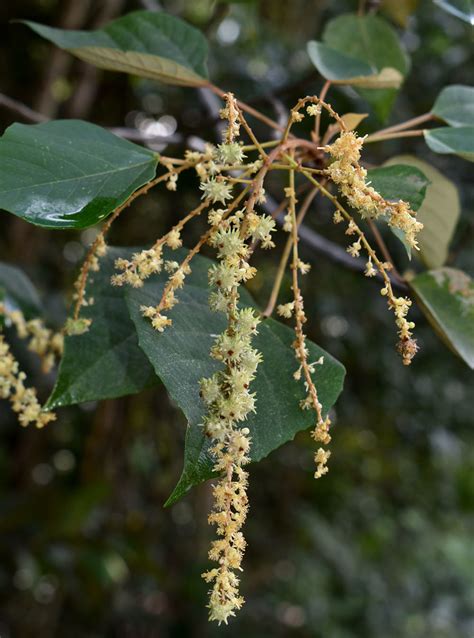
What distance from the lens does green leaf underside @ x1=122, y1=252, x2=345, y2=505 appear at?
1.70ft

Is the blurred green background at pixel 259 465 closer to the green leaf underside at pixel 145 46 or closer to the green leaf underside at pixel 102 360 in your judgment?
the green leaf underside at pixel 145 46

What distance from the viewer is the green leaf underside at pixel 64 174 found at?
551 millimetres

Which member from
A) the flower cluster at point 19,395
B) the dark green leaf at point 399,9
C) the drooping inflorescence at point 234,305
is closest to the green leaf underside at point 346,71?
the drooping inflorescence at point 234,305

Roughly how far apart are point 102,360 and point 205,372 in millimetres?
161

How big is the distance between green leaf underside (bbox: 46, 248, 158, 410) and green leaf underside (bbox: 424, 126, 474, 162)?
360mm

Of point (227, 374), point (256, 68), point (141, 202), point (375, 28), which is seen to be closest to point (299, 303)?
point (227, 374)

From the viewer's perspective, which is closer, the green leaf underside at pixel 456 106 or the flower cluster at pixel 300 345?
the flower cluster at pixel 300 345

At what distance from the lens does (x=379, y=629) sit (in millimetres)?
2646

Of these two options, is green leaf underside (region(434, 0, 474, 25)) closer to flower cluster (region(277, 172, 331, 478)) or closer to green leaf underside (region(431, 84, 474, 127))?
green leaf underside (region(431, 84, 474, 127))

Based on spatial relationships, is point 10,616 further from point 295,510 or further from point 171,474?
point 295,510

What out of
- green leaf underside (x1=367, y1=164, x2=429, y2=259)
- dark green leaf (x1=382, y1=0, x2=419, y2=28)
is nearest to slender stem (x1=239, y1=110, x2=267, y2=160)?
green leaf underside (x1=367, y1=164, x2=429, y2=259)

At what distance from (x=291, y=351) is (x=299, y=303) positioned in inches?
3.7

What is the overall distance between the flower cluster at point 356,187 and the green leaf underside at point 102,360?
0.27 metres

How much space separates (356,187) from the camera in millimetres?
530
